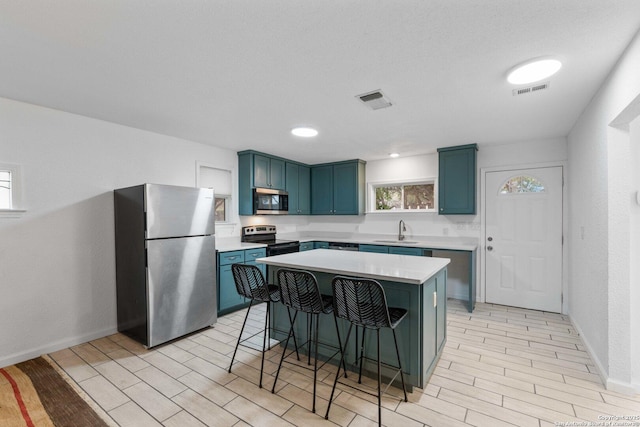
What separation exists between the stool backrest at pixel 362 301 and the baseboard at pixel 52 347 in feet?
9.37

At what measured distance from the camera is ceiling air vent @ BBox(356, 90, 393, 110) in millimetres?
2543

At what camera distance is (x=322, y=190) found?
19.2 ft

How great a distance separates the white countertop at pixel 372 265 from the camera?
2078 mm

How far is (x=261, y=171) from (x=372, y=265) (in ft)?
9.69

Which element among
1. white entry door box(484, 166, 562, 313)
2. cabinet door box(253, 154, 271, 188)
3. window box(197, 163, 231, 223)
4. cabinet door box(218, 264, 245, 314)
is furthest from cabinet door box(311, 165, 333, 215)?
white entry door box(484, 166, 562, 313)

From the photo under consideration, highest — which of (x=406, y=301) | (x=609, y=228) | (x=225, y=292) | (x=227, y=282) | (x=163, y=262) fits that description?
(x=609, y=228)

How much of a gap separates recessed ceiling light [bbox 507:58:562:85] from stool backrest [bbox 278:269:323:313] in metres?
2.10

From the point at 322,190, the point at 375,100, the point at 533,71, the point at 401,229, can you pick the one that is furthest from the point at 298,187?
the point at 533,71

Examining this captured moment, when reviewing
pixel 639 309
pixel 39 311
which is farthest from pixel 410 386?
pixel 39 311

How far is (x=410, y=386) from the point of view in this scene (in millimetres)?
2195

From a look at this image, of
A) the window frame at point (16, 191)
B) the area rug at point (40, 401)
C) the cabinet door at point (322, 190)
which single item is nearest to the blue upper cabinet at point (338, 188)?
the cabinet door at point (322, 190)

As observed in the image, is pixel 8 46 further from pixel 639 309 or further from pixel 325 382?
pixel 639 309

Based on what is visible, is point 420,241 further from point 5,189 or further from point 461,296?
point 5,189

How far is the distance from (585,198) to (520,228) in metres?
1.34
